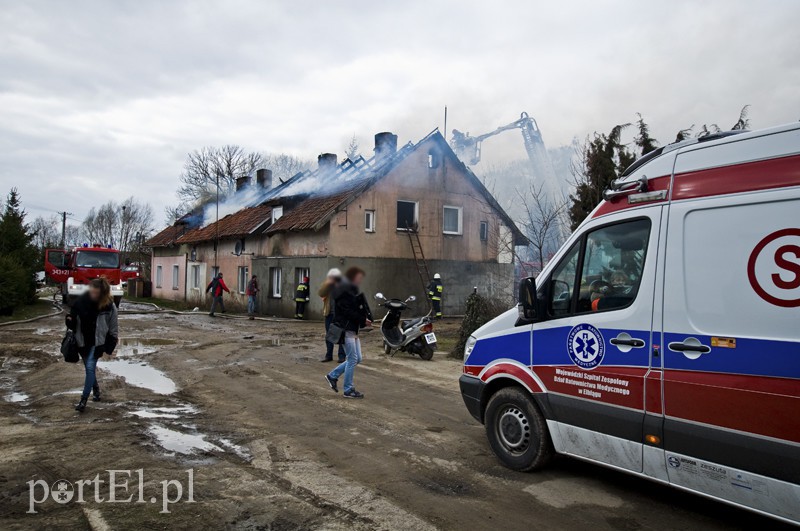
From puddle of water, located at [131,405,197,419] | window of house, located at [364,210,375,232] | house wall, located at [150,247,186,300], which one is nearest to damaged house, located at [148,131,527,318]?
window of house, located at [364,210,375,232]

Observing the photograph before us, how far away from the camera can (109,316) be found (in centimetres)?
717

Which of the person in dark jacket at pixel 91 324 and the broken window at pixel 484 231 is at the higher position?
the broken window at pixel 484 231

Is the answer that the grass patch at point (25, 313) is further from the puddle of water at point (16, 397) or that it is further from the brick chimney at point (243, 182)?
the brick chimney at point (243, 182)

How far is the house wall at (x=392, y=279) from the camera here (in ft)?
69.1

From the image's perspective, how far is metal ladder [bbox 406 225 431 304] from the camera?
875 inches

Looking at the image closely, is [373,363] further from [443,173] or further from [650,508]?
[443,173]

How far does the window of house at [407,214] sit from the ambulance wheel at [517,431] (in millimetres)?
17288

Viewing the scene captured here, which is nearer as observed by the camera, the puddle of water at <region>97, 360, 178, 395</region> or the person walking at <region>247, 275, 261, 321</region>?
the puddle of water at <region>97, 360, 178, 395</region>

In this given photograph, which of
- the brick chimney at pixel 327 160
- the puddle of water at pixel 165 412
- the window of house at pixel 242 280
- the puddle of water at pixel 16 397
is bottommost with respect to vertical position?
the puddle of water at pixel 16 397

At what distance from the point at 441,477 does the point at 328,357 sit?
687cm

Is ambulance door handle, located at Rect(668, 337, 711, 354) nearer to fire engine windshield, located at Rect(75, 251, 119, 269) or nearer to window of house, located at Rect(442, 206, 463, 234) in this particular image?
window of house, located at Rect(442, 206, 463, 234)

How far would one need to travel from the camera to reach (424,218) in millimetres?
22656

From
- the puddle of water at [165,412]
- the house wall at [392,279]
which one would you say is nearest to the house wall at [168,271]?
the house wall at [392,279]

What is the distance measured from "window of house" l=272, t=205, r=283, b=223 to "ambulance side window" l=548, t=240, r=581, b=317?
21.1 m
